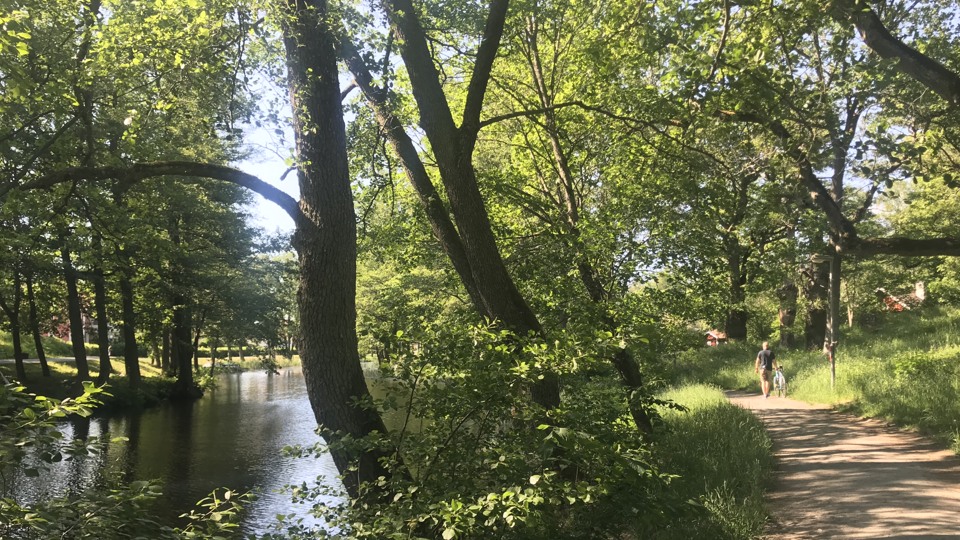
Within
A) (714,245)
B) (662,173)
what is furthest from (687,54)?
(714,245)

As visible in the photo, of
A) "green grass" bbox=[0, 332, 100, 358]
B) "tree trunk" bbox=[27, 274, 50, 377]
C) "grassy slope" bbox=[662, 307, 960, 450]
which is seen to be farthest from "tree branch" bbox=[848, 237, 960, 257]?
"green grass" bbox=[0, 332, 100, 358]

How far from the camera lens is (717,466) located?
7375 mm

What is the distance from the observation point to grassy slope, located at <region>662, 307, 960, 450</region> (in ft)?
29.9

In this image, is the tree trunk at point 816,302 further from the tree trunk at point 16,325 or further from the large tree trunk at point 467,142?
the tree trunk at point 16,325

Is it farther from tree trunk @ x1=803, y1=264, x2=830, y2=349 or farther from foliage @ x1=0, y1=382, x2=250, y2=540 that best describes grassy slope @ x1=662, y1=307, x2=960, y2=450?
foliage @ x1=0, y1=382, x2=250, y2=540

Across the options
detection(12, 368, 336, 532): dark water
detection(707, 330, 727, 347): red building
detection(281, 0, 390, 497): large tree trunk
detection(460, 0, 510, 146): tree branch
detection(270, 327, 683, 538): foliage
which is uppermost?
detection(460, 0, 510, 146): tree branch

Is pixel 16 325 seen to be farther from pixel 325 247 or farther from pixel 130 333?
pixel 325 247

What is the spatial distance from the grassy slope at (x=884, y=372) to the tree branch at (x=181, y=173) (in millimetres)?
7668

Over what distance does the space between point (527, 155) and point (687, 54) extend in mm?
5525

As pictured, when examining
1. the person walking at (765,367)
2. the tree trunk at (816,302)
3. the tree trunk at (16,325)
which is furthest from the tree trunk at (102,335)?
the tree trunk at (816,302)

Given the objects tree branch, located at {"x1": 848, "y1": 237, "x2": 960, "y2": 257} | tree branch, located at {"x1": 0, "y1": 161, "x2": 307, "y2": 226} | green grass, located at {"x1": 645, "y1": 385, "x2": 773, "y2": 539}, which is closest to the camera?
tree branch, located at {"x1": 0, "y1": 161, "x2": 307, "y2": 226}

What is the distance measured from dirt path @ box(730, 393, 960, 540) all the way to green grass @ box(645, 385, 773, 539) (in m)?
0.24

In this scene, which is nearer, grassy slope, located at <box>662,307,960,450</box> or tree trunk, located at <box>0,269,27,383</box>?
→ grassy slope, located at <box>662,307,960,450</box>

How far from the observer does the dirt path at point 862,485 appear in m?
5.23
